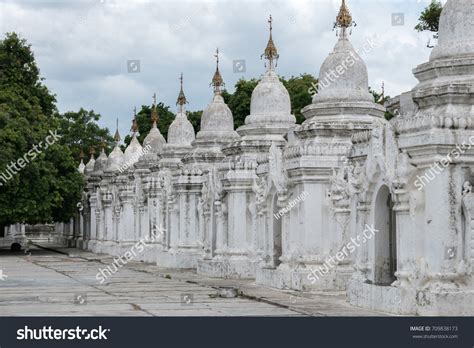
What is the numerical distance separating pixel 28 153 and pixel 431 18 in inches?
780

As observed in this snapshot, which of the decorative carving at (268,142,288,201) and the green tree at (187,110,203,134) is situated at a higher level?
the green tree at (187,110,203,134)

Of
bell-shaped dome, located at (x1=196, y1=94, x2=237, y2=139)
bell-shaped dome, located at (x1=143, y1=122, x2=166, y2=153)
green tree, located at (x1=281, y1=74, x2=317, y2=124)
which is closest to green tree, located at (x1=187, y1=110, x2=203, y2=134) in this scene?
green tree, located at (x1=281, y1=74, x2=317, y2=124)

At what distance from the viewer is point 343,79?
2223 cm

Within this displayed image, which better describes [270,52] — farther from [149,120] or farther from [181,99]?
[149,120]

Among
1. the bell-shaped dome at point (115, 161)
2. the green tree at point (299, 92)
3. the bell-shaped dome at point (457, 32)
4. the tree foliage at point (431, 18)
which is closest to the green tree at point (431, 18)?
the tree foliage at point (431, 18)

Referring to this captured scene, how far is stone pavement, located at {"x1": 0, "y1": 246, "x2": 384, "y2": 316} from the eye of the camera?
17.5 meters

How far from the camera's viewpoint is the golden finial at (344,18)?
22.7 m

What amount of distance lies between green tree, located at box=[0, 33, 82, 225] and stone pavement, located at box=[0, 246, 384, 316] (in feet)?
40.7

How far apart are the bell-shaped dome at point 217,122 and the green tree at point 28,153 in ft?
44.5

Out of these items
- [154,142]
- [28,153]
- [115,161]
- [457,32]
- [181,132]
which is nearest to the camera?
[457,32]

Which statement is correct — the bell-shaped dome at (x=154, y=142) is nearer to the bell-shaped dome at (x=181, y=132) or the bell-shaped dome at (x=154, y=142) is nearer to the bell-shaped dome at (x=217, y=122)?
the bell-shaped dome at (x=181, y=132)

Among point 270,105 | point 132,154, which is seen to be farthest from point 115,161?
point 270,105

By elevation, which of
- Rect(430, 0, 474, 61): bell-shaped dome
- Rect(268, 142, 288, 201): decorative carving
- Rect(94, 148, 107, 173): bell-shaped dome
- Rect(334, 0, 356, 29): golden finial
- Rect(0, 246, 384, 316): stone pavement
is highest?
Rect(334, 0, 356, 29): golden finial

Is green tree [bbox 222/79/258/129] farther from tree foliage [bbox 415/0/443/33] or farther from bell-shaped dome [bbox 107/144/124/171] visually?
tree foliage [bbox 415/0/443/33]
